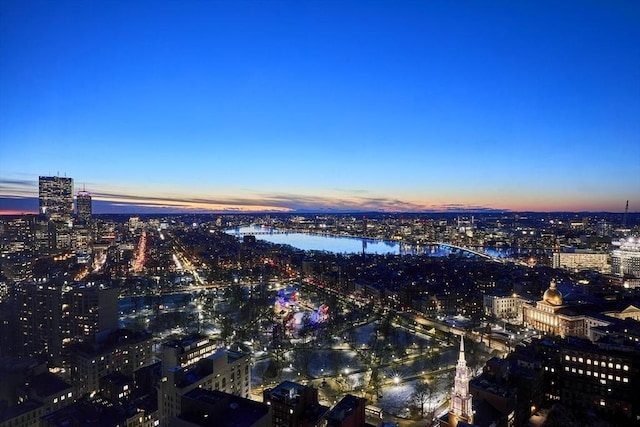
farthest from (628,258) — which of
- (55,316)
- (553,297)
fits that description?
(55,316)

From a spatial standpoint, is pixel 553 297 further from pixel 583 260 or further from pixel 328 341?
pixel 583 260

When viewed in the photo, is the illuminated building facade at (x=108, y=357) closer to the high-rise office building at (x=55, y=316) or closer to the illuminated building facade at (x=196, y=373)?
the high-rise office building at (x=55, y=316)

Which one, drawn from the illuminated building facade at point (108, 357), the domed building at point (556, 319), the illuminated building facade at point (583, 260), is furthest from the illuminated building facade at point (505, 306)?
the illuminated building facade at point (583, 260)

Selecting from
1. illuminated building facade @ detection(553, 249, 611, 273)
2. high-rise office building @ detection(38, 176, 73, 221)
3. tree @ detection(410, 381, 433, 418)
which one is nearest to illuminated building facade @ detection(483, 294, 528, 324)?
tree @ detection(410, 381, 433, 418)

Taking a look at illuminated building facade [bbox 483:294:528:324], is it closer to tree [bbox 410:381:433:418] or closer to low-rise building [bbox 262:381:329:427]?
tree [bbox 410:381:433:418]

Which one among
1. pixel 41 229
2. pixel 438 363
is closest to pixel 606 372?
pixel 438 363
